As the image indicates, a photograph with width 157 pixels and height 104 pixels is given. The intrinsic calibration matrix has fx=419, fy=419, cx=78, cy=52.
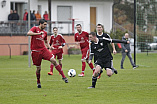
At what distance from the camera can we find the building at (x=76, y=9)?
129 ft

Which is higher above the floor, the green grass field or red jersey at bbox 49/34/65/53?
red jersey at bbox 49/34/65/53

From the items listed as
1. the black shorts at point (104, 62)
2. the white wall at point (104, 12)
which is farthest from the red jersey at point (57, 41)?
the white wall at point (104, 12)

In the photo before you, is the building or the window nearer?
the building

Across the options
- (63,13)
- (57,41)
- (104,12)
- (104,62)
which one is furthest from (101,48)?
(104,12)

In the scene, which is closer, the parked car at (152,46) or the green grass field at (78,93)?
the green grass field at (78,93)

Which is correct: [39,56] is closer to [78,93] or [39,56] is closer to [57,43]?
[78,93]

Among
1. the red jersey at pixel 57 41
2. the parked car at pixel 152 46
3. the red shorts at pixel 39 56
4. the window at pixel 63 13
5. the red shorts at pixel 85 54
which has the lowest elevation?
the parked car at pixel 152 46

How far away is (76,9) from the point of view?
4178 cm

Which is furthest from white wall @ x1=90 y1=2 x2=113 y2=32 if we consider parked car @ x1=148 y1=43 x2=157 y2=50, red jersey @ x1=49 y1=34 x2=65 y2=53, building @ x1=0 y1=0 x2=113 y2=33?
red jersey @ x1=49 y1=34 x2=65 y2=53

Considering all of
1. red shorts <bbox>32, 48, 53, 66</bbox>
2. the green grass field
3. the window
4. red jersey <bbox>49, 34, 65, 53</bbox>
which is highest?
the window

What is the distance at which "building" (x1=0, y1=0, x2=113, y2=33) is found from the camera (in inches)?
1545

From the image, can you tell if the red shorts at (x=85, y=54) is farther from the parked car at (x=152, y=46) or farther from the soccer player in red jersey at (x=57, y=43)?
the parked car at (x=152, y=46)

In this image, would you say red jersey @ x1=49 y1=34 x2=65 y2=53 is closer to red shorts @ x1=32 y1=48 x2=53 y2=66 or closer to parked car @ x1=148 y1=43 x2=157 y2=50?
red shorts @ x1=32 y1=48 x2=53 y2=66

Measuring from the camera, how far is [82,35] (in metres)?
17.3
